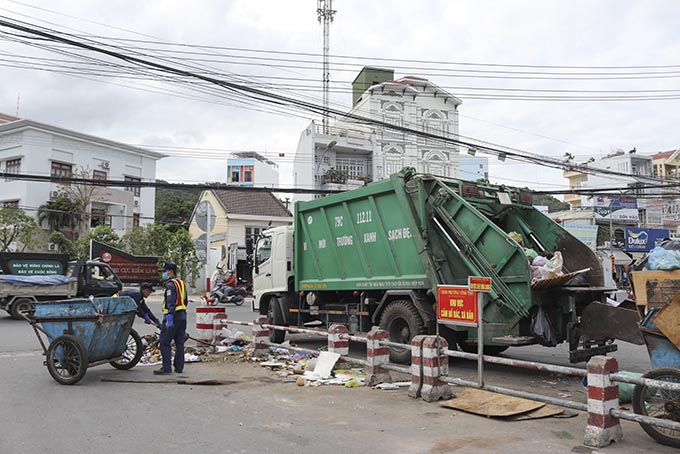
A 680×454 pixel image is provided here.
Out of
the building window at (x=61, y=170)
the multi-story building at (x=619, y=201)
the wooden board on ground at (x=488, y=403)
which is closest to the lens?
the wooden board on ground at (x=488, y=403)

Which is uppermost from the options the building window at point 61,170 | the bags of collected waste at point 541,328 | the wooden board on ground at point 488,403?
the building window at point 61,170

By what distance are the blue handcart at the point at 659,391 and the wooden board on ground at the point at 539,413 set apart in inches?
39.0

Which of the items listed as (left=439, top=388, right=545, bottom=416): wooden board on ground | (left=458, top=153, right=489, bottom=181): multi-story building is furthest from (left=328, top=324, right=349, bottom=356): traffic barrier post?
(left=458, top=153, right=489, bottom=181): multi-story building

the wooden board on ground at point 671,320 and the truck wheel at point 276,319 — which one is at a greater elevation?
the wooden board on ground at point 671,320

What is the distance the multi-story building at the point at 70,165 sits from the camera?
35.7 metres

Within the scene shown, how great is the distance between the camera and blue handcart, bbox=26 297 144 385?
7262 millimetres

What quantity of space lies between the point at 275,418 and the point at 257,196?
34950 millimetres

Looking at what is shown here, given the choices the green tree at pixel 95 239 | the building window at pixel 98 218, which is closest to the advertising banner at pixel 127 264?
the green tree at pixel 95 239

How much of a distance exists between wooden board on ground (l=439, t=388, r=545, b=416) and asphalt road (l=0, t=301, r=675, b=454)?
15 centimetres

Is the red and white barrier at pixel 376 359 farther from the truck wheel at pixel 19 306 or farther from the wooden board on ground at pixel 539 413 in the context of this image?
the truck wheel at pixel 19 306

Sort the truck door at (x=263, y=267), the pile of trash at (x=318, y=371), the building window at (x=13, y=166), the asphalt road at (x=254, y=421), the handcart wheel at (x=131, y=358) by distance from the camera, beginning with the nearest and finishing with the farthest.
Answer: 1. the asphalt road at (x=254, y=421)
2. the pile of trash at (x=318, y=371)
3. the handcart wheel at (x=131, y=358)
4. the truck door at (x=263, y=267)
5. the building window at (x=13, y=166)

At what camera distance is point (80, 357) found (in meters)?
7.16

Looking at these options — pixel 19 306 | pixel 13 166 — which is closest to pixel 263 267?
pixel 19 306

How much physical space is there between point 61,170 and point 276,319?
32068mm
